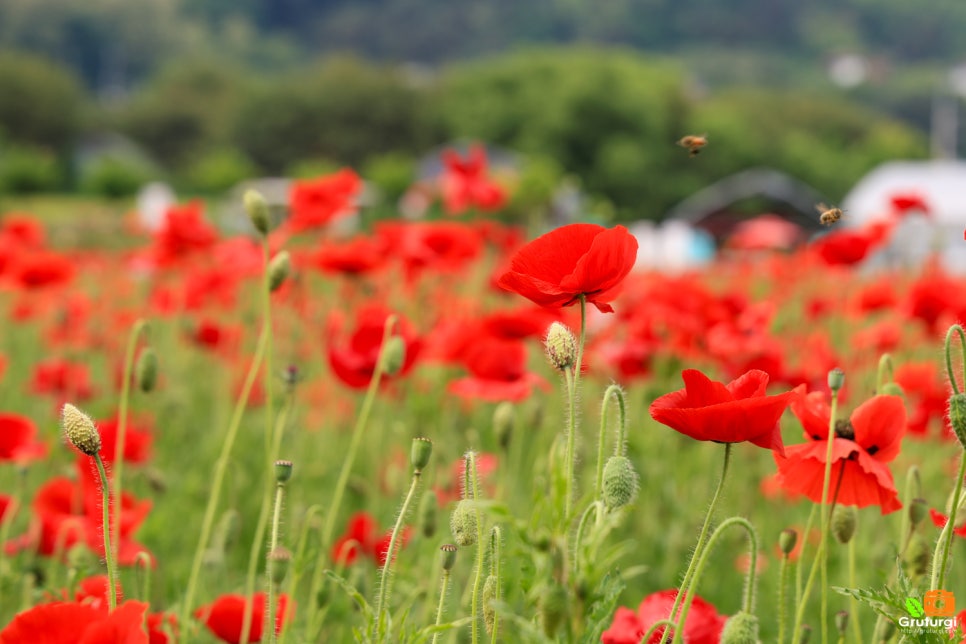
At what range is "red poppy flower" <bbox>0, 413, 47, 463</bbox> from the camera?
175cm

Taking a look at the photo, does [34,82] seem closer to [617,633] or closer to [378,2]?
[617,633]

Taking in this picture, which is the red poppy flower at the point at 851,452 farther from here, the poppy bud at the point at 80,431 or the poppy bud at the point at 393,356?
the poppy bud at the point at 80,431

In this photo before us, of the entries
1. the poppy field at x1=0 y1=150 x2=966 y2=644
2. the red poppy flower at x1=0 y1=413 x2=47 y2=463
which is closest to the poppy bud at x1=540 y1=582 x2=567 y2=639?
the poppy field at x1=0 y1=150 x2=966 y2=644

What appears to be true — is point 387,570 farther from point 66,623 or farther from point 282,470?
point 66,623

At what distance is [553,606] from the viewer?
71cm

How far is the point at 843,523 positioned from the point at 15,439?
126 cm

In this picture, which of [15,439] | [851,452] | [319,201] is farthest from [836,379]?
[319,201]

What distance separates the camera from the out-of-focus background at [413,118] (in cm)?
5531

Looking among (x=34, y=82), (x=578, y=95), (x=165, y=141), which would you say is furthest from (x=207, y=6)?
(x=578, y=95)

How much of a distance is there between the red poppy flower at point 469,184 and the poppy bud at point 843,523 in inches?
96.2

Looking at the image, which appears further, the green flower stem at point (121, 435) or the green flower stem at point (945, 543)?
the green flower stem at point (121, 435)

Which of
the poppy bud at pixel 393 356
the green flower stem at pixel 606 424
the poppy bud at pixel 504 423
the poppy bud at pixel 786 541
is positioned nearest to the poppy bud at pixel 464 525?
the green flower stem at pixel 606 424

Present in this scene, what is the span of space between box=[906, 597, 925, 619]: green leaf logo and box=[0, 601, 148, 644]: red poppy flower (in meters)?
0.56

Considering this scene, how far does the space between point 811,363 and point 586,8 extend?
136m
